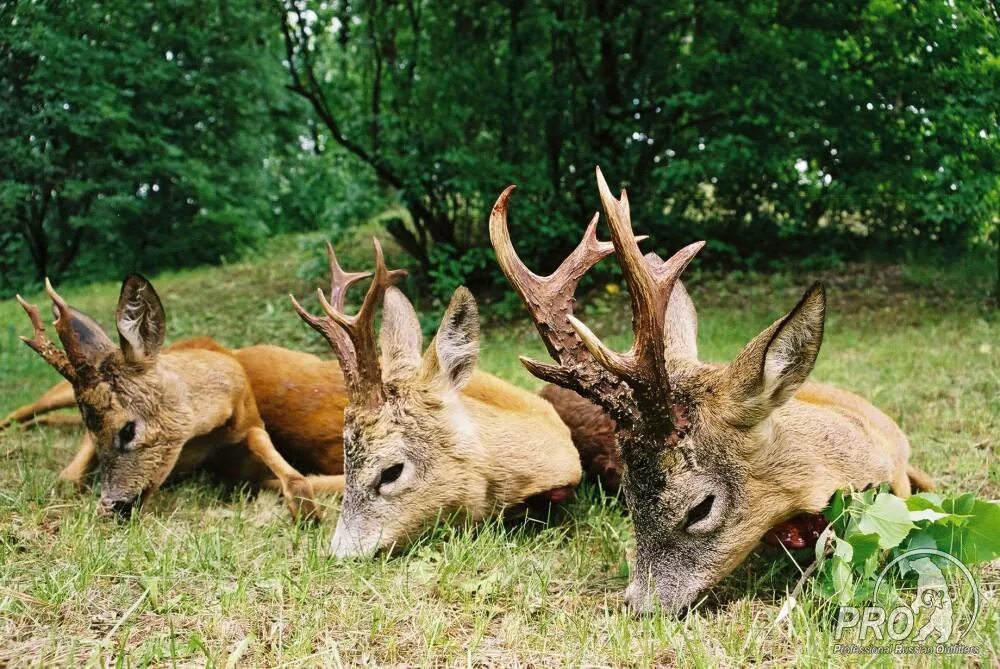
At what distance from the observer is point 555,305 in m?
2.95

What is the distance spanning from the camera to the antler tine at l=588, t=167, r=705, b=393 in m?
2.53

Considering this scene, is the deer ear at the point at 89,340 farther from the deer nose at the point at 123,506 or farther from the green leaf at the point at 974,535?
the green leaf at the point at 974,535

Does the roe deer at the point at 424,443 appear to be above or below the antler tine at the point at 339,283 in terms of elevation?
below

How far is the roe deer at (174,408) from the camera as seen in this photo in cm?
366

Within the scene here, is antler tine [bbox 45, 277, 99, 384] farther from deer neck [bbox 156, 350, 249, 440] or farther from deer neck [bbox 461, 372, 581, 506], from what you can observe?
deer neck [bbox 461, 372, 581, 506]

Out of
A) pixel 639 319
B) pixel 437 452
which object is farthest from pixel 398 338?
pixel 639 319

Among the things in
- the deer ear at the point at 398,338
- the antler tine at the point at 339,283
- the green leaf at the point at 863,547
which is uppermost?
the antler tine at the point at 339,283

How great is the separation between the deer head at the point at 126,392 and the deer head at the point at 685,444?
197 cm

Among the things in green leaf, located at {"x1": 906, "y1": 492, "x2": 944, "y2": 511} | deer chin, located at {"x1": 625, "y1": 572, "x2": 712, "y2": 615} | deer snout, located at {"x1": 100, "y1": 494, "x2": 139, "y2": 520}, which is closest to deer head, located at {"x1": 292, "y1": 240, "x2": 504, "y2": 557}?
deer chin, located at {"x1": 625, "y1": 572, "x2": 712, "y2": 615}

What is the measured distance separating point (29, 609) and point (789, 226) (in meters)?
8.36

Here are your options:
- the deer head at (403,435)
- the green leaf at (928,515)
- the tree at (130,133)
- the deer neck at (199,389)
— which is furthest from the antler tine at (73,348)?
the tree at (130,133)

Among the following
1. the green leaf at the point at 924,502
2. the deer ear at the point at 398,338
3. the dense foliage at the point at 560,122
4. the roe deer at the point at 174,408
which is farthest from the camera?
the dense foliage at the point at 560,122

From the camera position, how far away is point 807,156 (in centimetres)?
898

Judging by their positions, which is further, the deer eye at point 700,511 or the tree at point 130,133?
the tree at point 130,133
